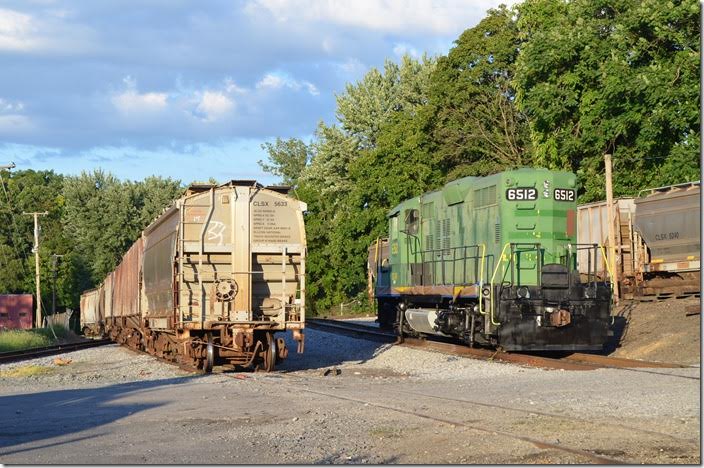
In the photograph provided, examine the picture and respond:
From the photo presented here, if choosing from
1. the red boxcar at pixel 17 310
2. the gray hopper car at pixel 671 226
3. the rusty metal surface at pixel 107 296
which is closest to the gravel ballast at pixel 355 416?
the gray hopper car at pixel 671 226

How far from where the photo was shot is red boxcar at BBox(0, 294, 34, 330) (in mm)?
62781

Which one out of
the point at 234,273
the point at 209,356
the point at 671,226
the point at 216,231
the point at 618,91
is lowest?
the point at 209,356

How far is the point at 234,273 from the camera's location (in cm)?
1798

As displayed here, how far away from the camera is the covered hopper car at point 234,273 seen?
58.6ft

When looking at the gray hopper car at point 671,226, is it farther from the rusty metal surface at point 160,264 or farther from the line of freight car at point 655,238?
the rusty metal surface at point 160,264

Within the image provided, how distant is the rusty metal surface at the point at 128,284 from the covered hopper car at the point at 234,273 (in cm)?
612

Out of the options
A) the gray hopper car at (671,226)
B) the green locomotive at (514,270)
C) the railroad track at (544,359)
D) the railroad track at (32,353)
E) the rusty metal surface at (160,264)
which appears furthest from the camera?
the gray hopper car at (671,226)

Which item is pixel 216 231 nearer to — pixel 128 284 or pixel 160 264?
pixel 160 264

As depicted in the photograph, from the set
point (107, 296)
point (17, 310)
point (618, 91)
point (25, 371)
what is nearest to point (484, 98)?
point (618, 91)

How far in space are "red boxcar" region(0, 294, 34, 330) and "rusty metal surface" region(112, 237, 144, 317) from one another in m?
33.3

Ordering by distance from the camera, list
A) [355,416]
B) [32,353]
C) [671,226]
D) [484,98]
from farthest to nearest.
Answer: [484,98]
[32,353]
[671,226]
[355,416]

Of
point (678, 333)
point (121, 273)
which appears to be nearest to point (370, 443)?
point (678, 333)

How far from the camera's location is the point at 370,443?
9328 millimetres

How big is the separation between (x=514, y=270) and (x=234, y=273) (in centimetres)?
605
